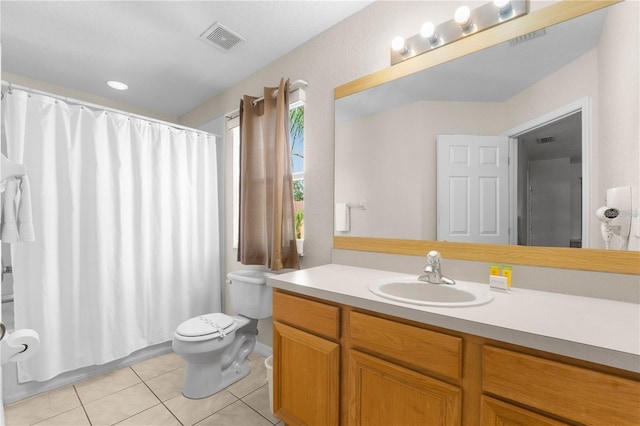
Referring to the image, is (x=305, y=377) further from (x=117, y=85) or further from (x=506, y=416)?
(x=117, y=85)

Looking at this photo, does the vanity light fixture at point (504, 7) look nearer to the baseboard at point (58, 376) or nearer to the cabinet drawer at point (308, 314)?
the cabinet drawer at point (308, 314)

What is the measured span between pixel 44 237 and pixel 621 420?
2.76m

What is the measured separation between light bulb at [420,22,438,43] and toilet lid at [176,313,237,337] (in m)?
2.10

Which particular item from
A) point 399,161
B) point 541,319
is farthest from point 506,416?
point 399,161

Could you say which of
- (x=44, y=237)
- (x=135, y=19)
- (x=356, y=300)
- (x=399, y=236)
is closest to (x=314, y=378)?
(x=356, y=300)

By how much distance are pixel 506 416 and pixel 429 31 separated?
1609 mm

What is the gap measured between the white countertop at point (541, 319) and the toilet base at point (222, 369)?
109 cm

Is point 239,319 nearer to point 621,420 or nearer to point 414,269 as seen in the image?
point 414,269

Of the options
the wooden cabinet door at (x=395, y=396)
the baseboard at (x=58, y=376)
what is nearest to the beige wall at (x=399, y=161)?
the wooden cabinet door at (x=395, y=396)

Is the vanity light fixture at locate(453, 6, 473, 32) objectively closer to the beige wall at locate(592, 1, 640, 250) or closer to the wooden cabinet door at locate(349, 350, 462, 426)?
the beige wall at locate(592, 1, 640, 250)

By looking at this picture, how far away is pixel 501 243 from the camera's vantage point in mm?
1265

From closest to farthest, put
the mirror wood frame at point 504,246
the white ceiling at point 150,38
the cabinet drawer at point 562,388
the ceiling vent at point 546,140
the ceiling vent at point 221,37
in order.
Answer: the cabinet drawer at point 562,388 → the mirror wood frame at point 504,246 → the ceiling vent at point 546,140 → the white ceiling at point 150,38 → the ceiling vent at point 221,37

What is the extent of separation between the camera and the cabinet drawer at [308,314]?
119 cm

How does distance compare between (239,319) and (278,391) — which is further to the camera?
(239,319)
